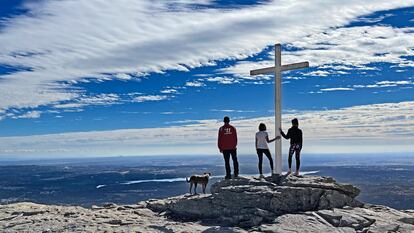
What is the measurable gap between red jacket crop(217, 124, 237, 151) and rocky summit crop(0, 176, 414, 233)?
61.7 inches

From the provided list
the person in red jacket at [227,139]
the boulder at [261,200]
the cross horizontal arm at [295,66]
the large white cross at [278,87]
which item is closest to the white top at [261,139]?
the large white cross at [278,87]

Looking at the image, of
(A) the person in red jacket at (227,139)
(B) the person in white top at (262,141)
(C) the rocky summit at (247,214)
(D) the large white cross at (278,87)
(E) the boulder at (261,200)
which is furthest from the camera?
(D) the large white cross at (278,87)

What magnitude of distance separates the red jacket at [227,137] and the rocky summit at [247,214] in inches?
61.7

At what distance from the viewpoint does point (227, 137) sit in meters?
19.0

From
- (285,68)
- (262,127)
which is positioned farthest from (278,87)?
(262,127)

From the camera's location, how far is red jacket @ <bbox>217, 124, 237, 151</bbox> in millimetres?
18953

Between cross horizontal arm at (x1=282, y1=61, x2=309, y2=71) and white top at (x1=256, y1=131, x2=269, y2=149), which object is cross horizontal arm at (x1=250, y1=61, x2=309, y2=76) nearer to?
cross horizontal arm at (x1=282, y1=61, x2=309, y2=71)

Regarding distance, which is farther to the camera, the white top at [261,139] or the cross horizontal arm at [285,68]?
the cross horizontal arm at [285,68]

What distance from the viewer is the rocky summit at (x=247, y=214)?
A: 15812mm

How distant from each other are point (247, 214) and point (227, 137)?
394 centimetres

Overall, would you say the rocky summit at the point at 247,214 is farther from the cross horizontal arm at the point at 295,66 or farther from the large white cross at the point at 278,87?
the cross horizontal arm at the point at 295,66

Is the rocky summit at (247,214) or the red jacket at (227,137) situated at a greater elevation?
the red jacket at (227,137)

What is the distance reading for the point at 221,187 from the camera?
61.4ft

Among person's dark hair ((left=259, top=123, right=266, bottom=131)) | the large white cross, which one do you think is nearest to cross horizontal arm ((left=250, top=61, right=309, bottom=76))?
the large white cross
